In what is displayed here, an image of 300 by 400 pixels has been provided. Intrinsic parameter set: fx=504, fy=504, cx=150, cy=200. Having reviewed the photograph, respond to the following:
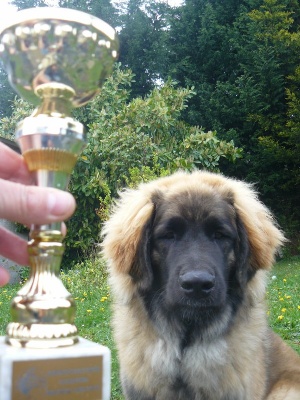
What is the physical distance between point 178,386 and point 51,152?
8.66 feet

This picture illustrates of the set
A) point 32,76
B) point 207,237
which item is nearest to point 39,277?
point 32,76

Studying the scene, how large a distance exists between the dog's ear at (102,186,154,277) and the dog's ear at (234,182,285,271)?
0.69 metres

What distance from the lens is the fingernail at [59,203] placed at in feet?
4.67

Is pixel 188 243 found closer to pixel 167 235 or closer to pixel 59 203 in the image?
pixel 167 235

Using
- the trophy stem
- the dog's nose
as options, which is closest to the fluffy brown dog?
the dog's nose

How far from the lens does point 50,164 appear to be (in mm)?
1486

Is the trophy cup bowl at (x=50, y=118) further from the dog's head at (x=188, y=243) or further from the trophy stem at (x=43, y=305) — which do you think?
the dog's head at (x=188, y=243)

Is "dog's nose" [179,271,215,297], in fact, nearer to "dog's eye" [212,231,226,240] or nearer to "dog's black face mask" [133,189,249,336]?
"dog's black face mask" [133,189,249,336]

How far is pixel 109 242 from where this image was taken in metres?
3.94

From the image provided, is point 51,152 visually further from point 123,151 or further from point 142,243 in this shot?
point 123,151

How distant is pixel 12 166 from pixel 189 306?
A: 72.0 inches

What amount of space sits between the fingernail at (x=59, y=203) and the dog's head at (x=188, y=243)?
1774 millimetres

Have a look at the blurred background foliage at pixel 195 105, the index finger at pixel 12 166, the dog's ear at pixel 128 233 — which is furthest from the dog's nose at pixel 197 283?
the blurred background foliage at pixel 195 105

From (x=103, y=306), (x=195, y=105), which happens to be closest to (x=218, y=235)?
(x=103, y=306)
